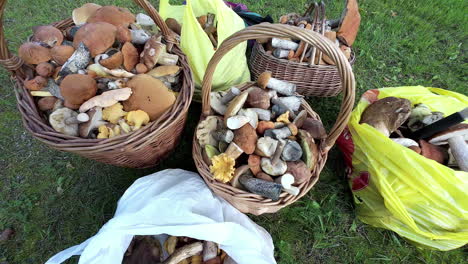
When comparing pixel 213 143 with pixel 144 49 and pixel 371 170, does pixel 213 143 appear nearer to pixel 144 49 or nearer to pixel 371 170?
pixel 144 49

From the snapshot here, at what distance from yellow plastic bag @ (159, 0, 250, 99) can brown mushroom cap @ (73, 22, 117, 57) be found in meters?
0.50

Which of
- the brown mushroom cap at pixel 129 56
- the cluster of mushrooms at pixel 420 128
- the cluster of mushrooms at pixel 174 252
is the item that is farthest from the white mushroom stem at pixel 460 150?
the brown mushroom cap at pixel 129 56

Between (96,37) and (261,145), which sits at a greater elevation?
(96,37)

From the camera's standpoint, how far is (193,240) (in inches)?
58.9

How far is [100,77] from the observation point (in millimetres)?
1365

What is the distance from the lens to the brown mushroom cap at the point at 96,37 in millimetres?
1345

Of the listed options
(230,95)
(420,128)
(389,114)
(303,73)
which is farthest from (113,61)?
(420,128)

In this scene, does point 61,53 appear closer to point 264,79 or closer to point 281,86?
point 264,79

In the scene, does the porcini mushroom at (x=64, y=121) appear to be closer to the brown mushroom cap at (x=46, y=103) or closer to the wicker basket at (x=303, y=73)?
the brown mushroom cap at (x=46, y=103)

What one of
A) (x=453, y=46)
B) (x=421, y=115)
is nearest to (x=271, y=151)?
(x=421, y=115)

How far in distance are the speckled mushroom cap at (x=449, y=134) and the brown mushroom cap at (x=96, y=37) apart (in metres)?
1.85

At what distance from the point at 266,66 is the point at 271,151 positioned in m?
0.94

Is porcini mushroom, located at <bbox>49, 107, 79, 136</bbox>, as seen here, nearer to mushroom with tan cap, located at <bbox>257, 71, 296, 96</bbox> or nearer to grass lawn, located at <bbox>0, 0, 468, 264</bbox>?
grass lawn, located at <bbox>0, 0, 468, 264</bbox>

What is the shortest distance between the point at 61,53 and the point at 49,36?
7.2 inches
